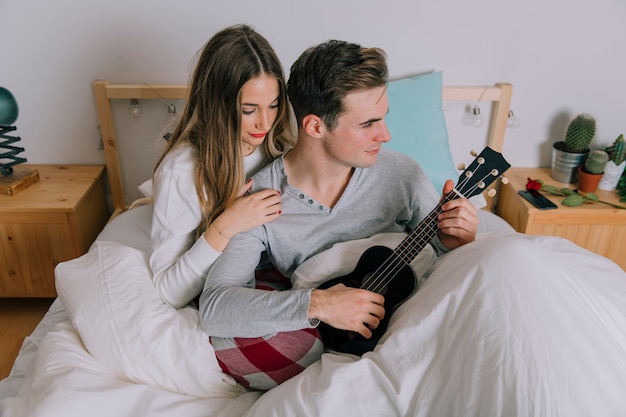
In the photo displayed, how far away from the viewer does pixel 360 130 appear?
1.24m

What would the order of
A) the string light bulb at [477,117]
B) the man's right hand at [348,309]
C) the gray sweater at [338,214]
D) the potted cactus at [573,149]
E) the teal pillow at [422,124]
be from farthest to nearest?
the string light bulb at [477,117] → the potted cactus at [573,149] → the teal pillow at [422,124] → the gray sweater at [338,214] → the man's right hand at [348,309]

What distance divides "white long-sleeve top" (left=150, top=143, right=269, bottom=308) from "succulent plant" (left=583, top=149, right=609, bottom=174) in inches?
55.4

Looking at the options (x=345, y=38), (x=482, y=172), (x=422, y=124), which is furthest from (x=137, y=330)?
(x=345, y=38)

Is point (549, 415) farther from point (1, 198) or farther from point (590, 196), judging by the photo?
point (1, 198)

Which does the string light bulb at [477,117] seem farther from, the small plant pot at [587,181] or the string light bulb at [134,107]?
the string light bulb at [134,107]

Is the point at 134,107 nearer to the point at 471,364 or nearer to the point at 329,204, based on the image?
the point at 329,204

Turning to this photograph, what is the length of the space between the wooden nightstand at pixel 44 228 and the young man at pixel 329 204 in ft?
2.77

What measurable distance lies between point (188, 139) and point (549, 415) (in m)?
1.07

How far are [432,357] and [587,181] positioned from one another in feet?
4.06

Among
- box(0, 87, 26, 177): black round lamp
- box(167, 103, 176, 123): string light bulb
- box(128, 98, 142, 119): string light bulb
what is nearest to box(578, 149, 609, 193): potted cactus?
box(167, 103, 176, 123): string light bulb

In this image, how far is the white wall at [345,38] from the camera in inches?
73.4

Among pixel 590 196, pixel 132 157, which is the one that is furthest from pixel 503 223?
pixel 132 157

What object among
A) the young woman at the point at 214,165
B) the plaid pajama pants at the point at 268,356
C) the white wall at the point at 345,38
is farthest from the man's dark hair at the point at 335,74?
the white wall at the point at 345,38

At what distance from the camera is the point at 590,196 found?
185 centimetres
